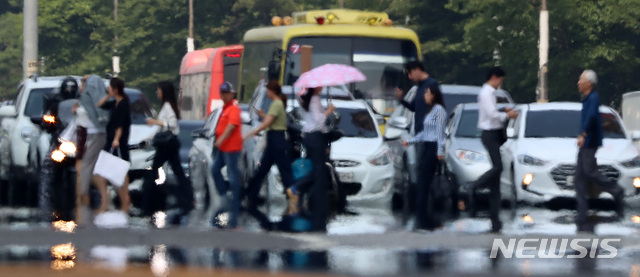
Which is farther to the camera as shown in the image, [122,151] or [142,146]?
[142,146]

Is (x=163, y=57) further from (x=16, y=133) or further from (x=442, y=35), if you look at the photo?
(x=16, y=133)

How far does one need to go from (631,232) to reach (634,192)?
4.64m

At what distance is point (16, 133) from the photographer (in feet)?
74.8

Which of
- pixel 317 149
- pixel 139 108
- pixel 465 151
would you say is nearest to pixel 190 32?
pixel 139 108

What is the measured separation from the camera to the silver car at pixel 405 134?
20.2m

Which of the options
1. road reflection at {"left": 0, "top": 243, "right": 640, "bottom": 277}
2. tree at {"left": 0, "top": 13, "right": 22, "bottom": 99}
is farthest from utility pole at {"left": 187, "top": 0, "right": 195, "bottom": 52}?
road reflection at {"left": 0, "top": 243, "right": 640, "bottom": 277}

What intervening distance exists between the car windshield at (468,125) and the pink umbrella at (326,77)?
227cm

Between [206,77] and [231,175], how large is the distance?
2287 cm

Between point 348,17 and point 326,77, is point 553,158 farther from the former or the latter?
point 348,17

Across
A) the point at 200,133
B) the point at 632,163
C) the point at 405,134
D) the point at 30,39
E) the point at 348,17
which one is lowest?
the point at 632,163

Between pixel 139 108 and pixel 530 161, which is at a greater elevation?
pixel 139 108

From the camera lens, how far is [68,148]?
18.9m

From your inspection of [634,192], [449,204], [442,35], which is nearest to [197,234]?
[449,204]

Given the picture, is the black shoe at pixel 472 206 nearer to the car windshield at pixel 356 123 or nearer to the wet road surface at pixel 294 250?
the wet road surface at pixel 294 250
